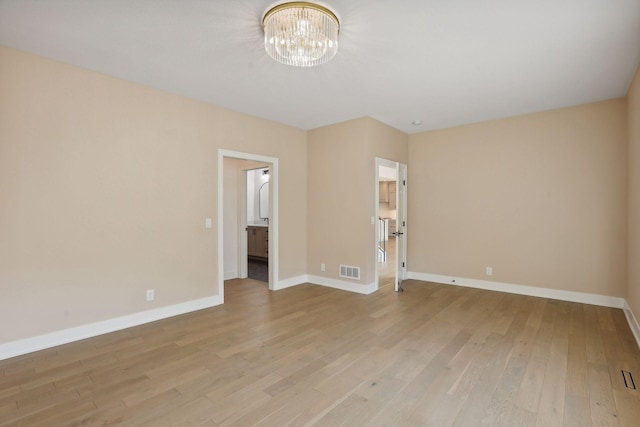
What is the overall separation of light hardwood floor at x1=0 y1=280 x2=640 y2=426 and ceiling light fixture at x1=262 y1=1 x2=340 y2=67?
8.35 feet

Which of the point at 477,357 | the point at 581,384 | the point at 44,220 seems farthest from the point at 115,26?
the point at 581,384

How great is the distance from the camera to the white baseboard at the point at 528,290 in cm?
401

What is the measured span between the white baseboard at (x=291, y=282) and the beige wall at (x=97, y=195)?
113 centimetres

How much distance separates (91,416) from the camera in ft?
6.28

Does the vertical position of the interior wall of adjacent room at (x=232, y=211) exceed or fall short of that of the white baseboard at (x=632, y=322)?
it exceeds it

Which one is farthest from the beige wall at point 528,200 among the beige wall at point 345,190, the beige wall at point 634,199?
the beige wall at point 345,190

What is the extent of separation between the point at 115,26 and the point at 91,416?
109 inches

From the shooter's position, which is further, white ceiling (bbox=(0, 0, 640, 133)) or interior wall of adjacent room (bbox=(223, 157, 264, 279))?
interior wall of adjacent room (bbox=(223, 157, 264, 279))

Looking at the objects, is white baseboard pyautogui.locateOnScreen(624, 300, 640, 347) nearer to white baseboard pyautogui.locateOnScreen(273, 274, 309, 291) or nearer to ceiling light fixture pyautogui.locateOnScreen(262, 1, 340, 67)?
ceiling light fixture pyautogui.locateOnScreen(262, 1, 340, 67)

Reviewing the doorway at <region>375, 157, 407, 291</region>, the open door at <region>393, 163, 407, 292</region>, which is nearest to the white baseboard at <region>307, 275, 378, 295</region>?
the doorway at <region>375, 157, 407, 291</region>

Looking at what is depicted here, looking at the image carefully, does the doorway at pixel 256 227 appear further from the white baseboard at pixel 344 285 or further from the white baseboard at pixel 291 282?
the white baseboard at pixel 344 285

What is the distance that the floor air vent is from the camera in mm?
4766

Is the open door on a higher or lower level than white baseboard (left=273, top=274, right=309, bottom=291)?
higher

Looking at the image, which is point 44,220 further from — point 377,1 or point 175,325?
point 377,1
